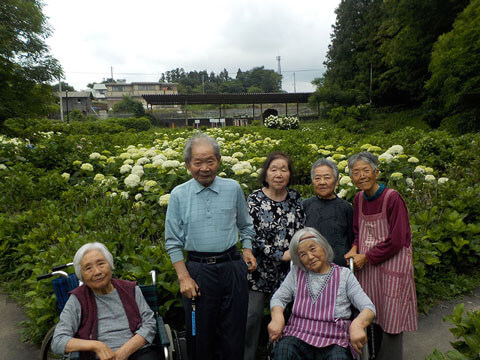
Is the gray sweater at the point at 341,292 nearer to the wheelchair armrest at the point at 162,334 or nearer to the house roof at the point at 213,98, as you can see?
the wheelchair armrest at the point at 162,334

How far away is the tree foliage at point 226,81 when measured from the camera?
8488cm

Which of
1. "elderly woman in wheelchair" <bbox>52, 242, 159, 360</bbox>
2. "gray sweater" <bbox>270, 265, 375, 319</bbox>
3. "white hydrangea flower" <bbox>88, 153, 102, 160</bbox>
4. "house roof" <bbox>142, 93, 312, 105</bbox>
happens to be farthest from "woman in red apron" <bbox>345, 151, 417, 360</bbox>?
"house roof" <bbox>142, 93, 312, 105</bbox>

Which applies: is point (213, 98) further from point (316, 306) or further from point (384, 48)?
point (316, 306)

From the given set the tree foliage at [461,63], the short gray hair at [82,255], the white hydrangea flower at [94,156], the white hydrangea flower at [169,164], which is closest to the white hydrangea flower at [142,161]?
the white hydrangea flower at [169,164]

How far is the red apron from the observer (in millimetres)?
2268

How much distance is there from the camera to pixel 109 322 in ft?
6.75

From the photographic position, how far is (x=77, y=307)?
2.01m

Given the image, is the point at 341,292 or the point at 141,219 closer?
the point at 341,292

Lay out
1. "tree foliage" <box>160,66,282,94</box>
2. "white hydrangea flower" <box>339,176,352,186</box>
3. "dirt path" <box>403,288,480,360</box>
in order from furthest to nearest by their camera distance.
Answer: "tree foliage" <box>160,66,282,94</box> < "white hydrangea flower" <box>339,176,352,186</box> < "dirt path" <box>403,288,480,360</box>

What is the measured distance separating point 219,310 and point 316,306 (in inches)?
22.7

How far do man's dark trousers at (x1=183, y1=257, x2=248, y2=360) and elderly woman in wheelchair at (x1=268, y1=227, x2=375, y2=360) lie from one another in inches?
8.7

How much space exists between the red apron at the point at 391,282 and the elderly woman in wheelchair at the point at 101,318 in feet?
4.76

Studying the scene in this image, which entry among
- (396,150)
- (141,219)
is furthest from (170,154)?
(396,150)

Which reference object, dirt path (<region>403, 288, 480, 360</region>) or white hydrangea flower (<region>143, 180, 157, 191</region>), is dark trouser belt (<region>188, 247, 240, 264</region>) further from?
white hydrangea flower (<region>143, 180, 157, 191</region>)
